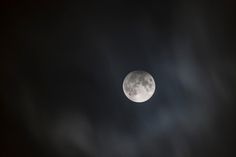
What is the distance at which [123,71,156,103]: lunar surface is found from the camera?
5855mm

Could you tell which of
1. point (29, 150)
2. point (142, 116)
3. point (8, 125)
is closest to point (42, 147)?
point (29, 150)

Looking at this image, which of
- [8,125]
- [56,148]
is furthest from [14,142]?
[56,148]

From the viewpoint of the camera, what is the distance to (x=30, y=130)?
6156 mm

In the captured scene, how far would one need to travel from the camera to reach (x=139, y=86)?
19.3 ft

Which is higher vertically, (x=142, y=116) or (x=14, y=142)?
(x=142, y=116)

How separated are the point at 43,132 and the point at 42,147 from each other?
28cm

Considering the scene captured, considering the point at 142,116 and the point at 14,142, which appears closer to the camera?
the point at 14,142

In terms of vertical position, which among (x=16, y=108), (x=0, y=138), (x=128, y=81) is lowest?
(x=0, y=138)

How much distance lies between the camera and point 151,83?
6.02 meters

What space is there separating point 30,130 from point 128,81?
1.81 metres

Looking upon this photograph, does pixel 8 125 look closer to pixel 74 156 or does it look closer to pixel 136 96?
pixel 74 156

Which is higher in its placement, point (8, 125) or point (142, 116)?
point (142, 116)

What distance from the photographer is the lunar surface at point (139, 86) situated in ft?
19.2

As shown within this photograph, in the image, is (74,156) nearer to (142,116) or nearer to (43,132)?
(43,132)
